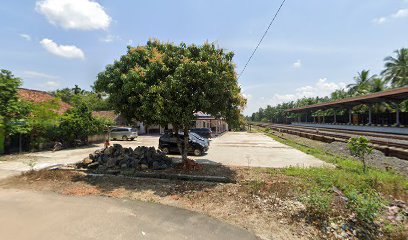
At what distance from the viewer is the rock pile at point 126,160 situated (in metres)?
11.6

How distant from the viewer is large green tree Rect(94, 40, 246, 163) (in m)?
10.1

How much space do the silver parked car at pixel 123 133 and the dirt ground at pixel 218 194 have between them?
15891 mm

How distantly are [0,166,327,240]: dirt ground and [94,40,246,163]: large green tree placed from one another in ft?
9.24

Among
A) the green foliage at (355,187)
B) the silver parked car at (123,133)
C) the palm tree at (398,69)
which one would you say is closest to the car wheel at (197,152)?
the green foliage at (355,187)

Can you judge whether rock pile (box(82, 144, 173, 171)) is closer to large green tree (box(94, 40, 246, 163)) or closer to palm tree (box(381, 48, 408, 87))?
large green tree (box(94, 40, 246, 163))

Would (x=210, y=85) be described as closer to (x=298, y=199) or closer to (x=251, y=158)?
(x=298, y=199)

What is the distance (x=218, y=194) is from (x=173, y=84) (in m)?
4.68

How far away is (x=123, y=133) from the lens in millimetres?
27484

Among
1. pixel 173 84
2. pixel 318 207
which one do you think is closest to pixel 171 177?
pixel 173 84

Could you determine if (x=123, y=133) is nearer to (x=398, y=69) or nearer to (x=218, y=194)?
(x=218, y=194)

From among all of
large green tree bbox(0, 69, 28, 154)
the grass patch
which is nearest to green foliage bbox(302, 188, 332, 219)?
the grass patch

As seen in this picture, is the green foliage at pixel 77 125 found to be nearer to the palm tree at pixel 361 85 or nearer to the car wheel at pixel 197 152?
the car wheel at pixel 197 152

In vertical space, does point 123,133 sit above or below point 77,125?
below

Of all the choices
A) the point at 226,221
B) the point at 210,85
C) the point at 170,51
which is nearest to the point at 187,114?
the point at 210,85
